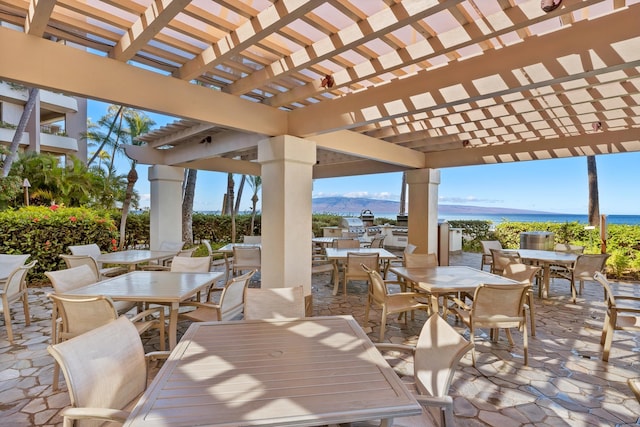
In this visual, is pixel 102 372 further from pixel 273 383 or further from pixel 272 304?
pixel 272 304

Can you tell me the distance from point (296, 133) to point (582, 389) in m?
4.00

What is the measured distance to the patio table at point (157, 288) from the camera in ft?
9.53

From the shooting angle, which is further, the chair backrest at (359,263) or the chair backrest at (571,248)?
the chair backrest at (571,248)

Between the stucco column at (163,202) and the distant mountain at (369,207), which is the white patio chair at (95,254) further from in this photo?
the distant mountain at (369,207)

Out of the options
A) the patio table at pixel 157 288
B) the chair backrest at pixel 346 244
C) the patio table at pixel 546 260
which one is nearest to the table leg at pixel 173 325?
the patio table at pixel 157 288

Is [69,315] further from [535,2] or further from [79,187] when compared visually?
[79,187]

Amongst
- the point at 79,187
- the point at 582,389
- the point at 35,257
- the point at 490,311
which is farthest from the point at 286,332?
the point at 79,187

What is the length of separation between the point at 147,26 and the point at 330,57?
1.42 metres

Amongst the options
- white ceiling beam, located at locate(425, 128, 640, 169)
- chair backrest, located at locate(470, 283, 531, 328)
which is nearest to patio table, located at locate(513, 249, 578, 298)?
white ceiling beam, located at locate(425, 128, 640, 169)

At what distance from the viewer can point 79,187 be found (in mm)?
12859

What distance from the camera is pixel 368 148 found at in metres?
5.81

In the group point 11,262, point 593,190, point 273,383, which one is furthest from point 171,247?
point 593,190

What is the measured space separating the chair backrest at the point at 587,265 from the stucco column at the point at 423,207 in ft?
8.65

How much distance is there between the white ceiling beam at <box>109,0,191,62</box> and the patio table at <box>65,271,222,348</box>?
2.16 metres
